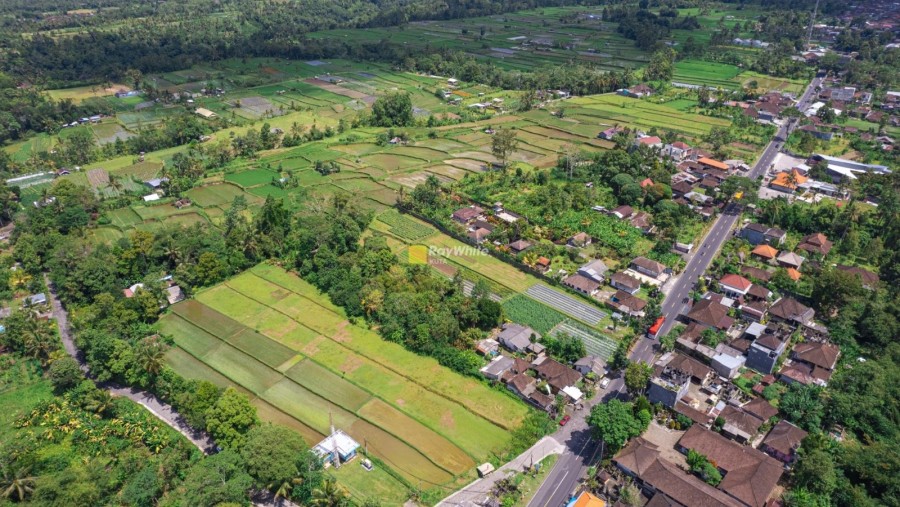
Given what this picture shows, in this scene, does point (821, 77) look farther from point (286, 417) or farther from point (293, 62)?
point (286, 417)

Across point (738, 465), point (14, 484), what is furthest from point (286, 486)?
point (738, 465)

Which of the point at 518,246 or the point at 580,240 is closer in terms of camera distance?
the point at 518,246

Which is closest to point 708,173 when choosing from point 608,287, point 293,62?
point 608,287

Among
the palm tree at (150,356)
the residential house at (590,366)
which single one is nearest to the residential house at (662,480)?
the residential house at (590,366)

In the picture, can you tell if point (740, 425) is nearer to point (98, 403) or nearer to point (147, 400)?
point (147, 400)

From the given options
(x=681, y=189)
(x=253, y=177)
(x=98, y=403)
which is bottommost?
(x=98, y=403)

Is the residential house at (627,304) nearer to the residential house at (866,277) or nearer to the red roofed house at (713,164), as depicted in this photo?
the residential house at (866,277)

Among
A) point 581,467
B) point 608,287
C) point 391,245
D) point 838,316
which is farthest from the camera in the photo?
point 391,245
